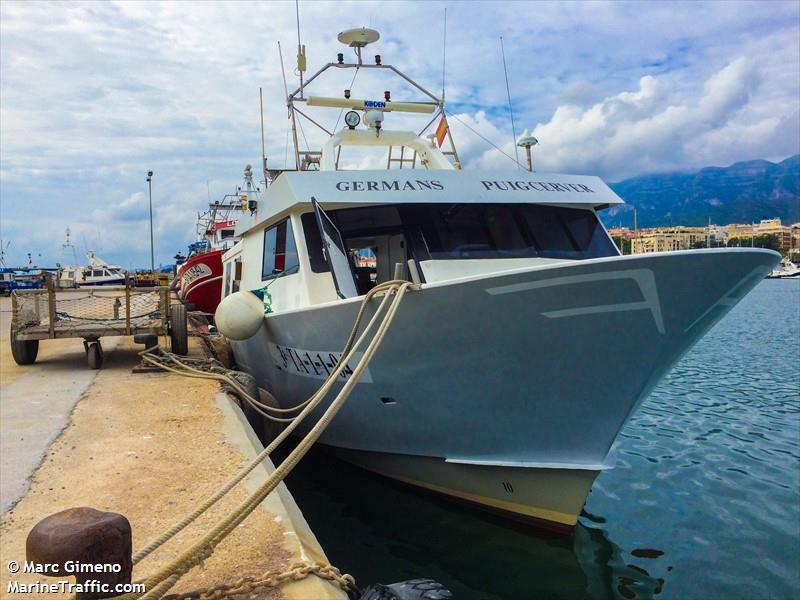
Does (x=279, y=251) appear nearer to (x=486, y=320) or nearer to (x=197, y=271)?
(x=486, y=320)

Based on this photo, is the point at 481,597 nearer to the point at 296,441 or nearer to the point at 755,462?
the point at 296,441

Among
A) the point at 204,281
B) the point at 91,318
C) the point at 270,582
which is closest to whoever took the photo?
the point at 270,582

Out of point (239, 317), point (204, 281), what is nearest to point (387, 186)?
point (239, 317)

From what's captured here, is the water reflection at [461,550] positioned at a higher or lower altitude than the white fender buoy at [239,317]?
lower

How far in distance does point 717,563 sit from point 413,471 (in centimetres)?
273

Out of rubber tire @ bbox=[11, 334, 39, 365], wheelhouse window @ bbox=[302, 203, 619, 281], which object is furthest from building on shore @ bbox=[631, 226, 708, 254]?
rubber tire @ bbox=[11, 334, 39, 365]

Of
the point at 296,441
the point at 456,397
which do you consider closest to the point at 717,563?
the point at 456,397

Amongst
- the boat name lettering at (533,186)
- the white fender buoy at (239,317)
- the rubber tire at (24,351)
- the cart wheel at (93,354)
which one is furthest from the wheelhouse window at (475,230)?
the rubber tire at (24,351)

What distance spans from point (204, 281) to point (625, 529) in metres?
13.4

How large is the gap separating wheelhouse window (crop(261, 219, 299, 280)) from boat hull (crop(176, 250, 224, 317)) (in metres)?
8.86

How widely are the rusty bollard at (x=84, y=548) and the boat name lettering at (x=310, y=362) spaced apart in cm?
292

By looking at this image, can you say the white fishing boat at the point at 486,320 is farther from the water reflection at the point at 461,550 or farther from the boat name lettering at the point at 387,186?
the water reflection at the point at 461,550

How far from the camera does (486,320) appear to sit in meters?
4.45

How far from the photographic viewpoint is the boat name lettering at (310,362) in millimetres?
5418
